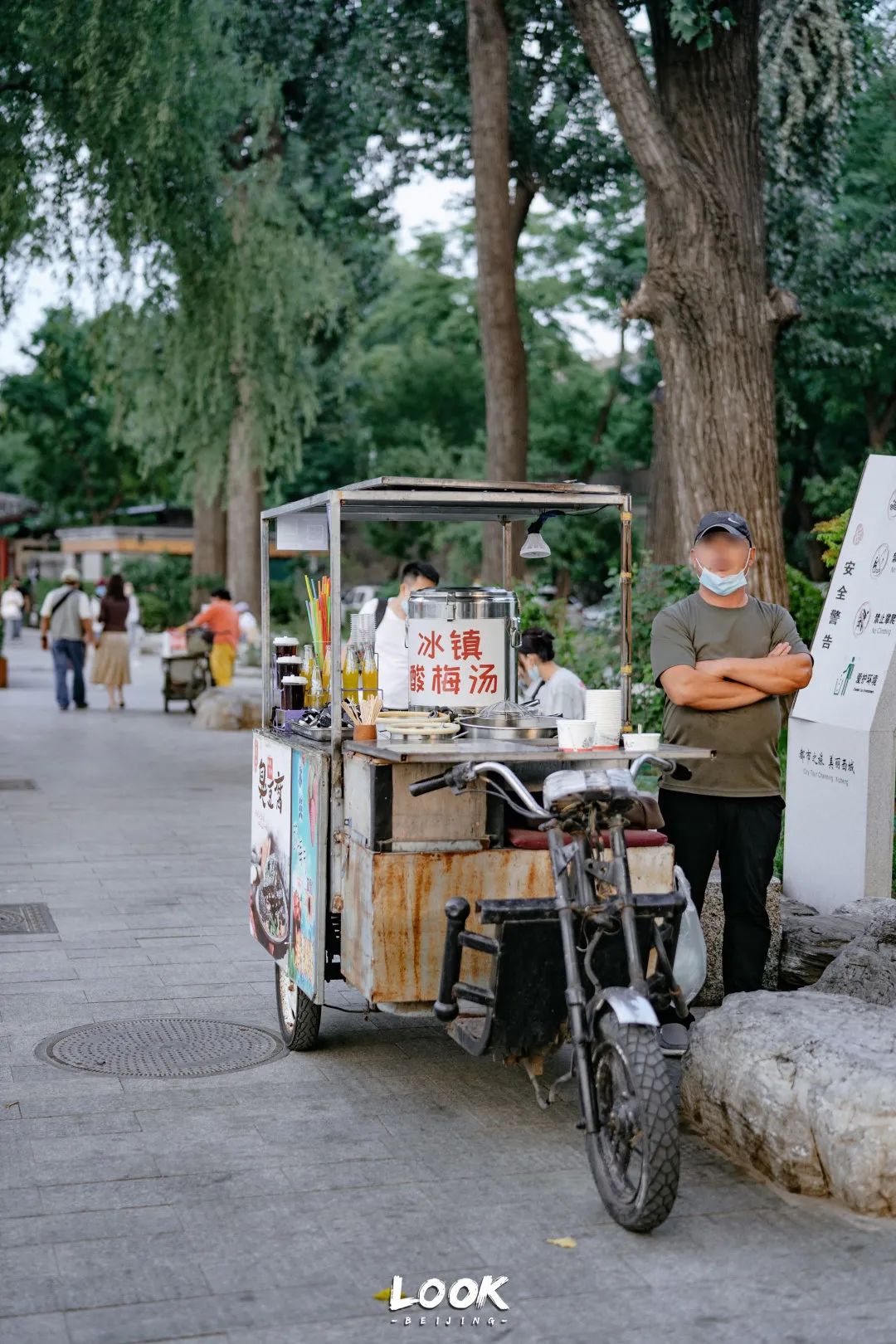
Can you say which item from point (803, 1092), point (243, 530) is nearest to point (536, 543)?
point (803, 1092)

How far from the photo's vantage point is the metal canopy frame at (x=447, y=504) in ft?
17.3

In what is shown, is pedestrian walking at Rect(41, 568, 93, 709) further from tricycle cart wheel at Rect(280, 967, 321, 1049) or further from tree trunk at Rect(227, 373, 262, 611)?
tricycle cart wheel at Rect(280, 967, 321, 1049)

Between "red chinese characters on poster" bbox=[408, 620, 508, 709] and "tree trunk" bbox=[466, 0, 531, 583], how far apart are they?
1005cm

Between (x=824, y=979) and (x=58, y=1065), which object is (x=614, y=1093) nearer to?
(x=824, y=979)

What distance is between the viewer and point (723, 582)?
5.45m

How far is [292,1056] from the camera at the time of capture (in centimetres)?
564

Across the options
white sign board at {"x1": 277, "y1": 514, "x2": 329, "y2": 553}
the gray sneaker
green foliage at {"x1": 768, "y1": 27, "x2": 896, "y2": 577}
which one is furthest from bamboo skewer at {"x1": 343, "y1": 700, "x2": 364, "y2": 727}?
green foliage at {"x1": 768, "y1": 27, "x2": 896, "y2": 577}

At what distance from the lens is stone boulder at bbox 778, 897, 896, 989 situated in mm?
6055

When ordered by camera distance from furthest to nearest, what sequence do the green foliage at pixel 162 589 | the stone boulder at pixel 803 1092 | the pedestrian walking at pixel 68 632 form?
1. the green foliage at pixel 162 589
2. the pedestrian walking at pixel 68 632
3. the stone boulder at pixel 803 1092

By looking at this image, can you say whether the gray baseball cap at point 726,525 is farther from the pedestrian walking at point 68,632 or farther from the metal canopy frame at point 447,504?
the pedestrian walking at point 68,632

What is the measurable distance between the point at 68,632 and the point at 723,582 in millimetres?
15826

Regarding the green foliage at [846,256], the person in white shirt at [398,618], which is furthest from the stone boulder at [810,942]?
the green foliage at [846,256]

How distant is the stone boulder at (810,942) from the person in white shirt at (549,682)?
2845 mm

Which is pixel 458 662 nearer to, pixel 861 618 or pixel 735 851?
pixel 735 851
